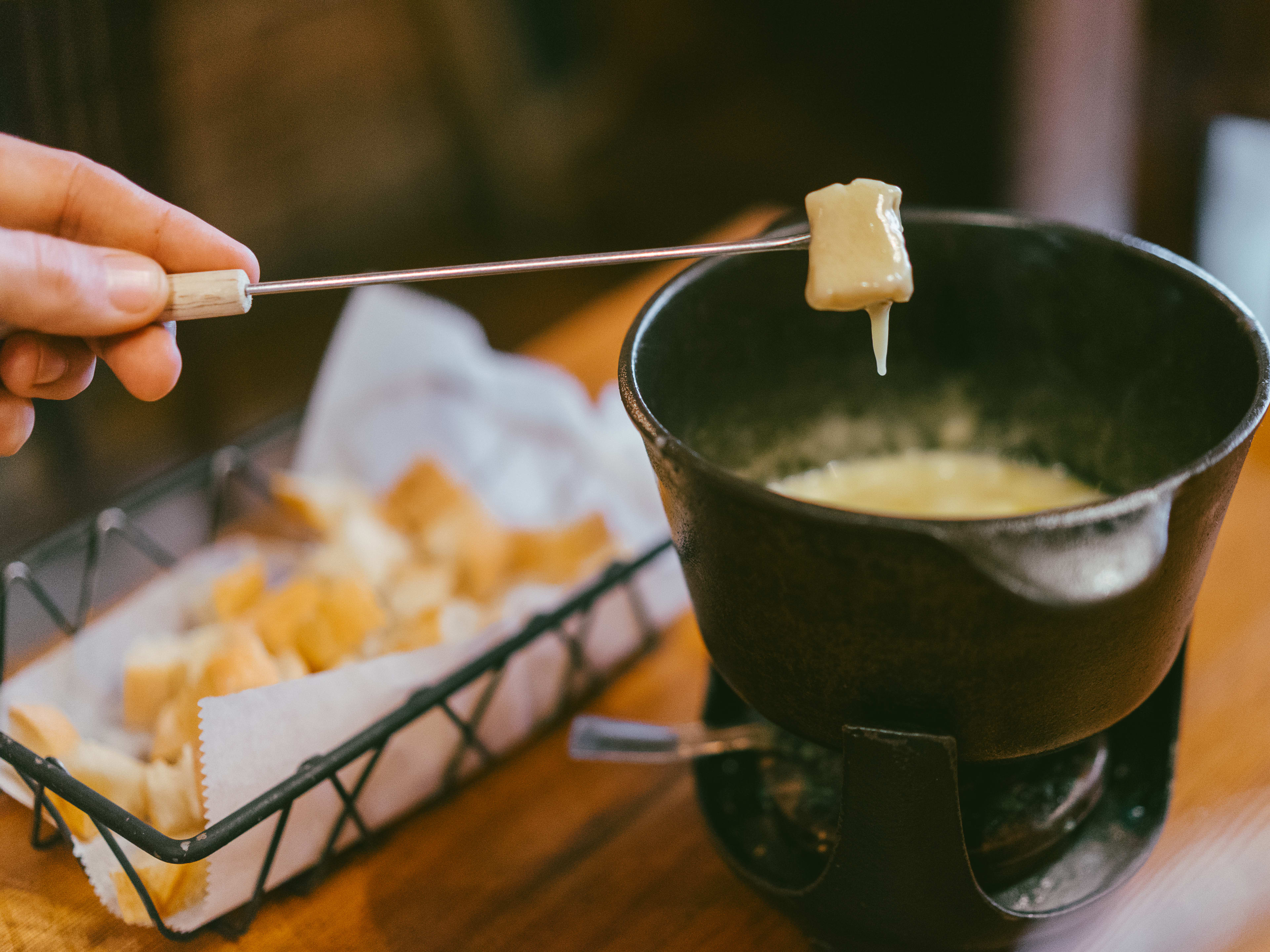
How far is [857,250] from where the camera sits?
0.54 metres

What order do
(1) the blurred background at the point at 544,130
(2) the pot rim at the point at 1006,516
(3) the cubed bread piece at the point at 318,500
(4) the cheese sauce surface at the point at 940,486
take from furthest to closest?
(1) the blurred background at the point at 544,130 → (3) the cubed bread piece at the point at 318,500 → (4) the cheese sauce surface at the point at 940,486 → (2) the pot rim at the point at 1006,516

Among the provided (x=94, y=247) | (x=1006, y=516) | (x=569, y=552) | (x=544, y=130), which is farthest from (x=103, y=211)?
(x=544, y=130)

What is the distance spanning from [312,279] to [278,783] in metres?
0.27

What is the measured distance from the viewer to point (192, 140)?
220 centimetres

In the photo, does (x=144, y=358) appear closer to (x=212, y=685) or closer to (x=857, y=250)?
(x=212, y=685)

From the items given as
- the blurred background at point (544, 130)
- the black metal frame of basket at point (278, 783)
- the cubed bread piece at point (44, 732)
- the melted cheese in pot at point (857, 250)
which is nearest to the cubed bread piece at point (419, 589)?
the black metal frame of basket at point (278, 783)

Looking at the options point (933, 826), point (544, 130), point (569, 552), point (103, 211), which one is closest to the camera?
point (933, 826)

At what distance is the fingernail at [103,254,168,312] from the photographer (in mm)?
510

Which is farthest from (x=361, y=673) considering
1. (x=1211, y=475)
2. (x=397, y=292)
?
(x=397, y=292)

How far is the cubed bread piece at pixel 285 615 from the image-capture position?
697mm

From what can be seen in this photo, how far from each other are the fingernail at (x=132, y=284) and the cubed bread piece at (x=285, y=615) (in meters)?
0.25

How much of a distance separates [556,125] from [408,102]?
49 centimetres

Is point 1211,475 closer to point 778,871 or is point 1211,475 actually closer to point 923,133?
point 778,871

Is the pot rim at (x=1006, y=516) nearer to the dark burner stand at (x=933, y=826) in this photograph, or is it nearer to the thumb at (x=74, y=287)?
the dark burner stand at (x=933, y=826)
